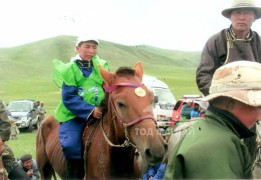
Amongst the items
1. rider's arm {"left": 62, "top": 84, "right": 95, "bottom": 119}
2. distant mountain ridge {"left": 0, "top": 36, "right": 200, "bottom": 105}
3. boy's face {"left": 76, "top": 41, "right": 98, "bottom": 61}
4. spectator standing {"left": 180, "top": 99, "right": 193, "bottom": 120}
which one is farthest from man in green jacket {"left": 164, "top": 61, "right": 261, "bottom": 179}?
distant mountain ridge {"left": 0, "top": 36, "right": 200, "bottom": 105}

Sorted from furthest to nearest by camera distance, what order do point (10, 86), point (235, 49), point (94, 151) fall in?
1. point (10, 86)
2. point (94, 151)
3. point (235, 49)

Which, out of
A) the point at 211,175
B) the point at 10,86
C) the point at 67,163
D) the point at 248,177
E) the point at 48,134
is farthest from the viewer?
the point at 10,86

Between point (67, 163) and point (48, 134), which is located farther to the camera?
point (48, 134)

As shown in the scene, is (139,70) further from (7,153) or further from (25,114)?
(25,114)

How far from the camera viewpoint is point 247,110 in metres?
2.36

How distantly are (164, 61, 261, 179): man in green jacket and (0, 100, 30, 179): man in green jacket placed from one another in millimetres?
3773

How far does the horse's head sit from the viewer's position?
4070 millimetres

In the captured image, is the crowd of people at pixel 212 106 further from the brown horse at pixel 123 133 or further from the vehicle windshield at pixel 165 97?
the vehicle windshield at pixel 165 97

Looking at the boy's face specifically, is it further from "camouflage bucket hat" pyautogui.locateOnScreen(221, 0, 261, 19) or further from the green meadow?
Result: the green meadow

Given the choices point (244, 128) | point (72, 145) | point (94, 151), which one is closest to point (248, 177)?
point (244, 128)

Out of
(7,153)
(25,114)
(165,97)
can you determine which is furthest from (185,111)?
(25,114)

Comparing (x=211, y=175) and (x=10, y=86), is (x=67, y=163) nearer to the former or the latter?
(x=211, y=175)

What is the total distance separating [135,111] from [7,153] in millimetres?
2385

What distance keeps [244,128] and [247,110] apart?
0.10 meters
